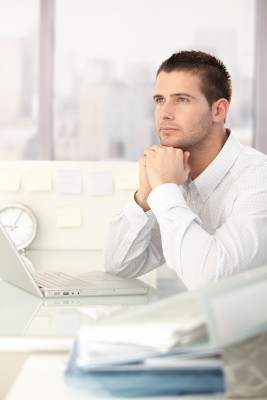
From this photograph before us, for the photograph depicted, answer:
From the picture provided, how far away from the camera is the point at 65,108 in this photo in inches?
189

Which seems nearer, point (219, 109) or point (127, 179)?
point (219, 109)

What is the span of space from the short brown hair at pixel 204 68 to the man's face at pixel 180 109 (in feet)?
0.05

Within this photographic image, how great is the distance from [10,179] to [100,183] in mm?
298

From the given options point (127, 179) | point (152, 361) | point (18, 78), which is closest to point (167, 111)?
point (127, 179)

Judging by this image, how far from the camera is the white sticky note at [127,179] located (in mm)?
2359

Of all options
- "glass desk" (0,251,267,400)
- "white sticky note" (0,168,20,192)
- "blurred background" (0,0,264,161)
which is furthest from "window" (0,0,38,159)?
"glass desk" (0,251,267,400)

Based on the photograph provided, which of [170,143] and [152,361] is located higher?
[170,143]

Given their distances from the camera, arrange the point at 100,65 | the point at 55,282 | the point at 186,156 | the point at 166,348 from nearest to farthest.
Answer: the point at 166,348 < the point at 55,282 < the point at 186,156 < the point at 100,65

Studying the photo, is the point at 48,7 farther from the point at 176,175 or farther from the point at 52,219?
the point at 176,175

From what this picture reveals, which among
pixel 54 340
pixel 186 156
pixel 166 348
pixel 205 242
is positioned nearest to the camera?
pixel 166 348

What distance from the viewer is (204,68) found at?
1.86 metres

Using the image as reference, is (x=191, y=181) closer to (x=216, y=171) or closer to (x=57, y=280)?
(x=216, y=171)

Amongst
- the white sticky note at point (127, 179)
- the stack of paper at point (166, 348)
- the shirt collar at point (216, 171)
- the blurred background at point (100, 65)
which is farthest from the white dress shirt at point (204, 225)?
the blurred background at point (100, 65)

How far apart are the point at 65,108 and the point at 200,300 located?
416 cm
